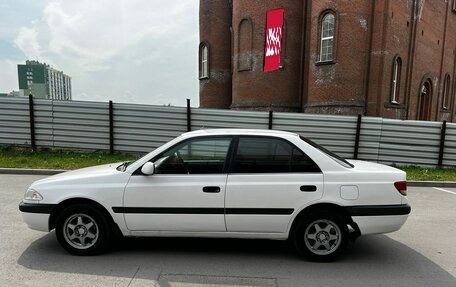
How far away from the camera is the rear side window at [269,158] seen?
4.31 meters

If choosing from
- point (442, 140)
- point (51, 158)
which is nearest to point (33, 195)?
point (51, 158)

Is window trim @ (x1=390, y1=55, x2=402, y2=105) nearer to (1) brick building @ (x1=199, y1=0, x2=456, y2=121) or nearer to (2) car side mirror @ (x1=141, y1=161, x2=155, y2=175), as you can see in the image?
(1) brick building @ (x1=199, y1=0, x2=456, y2=121)

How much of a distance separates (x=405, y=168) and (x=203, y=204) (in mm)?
10132

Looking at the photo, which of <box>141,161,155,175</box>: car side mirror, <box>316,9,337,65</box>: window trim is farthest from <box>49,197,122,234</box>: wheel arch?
<box>316,9,337,65</box>: window trim

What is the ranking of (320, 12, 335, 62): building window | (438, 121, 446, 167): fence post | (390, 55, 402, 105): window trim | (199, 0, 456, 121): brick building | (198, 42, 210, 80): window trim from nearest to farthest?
1. (438, 121, 446, 167): fence post
2. (199, 0, 456, 121): brick building
3. (320, 12, 335, 62): building window
4. (390, 55, 402, 105): window trim
5. (198, 42, 210, 80): window trim

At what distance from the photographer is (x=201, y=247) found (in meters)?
4.74

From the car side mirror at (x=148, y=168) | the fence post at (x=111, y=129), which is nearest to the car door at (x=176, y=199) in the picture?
the car side mirror at (x=148, y=168)

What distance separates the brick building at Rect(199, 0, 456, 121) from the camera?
18.6 m

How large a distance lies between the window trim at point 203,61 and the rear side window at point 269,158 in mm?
23998

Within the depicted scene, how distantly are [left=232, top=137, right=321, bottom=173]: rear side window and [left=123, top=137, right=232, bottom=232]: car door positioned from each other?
276 millimetres

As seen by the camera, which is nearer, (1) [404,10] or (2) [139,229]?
(2) [139,229]

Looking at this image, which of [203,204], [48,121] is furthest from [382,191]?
[48,121]

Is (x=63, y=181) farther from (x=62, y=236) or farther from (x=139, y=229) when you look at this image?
(x=139, y=229)

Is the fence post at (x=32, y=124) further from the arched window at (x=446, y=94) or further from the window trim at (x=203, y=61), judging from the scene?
the arched window at (x=446, y=94)
